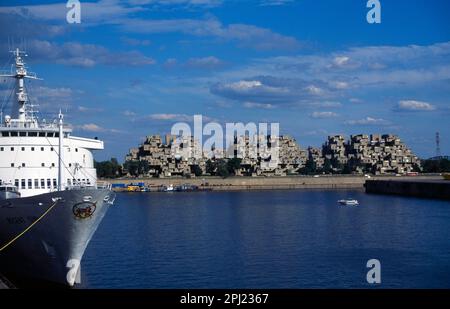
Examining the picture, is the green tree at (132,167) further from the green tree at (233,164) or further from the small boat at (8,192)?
the small boat at (8,192)

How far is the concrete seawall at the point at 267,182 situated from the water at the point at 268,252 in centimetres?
10330

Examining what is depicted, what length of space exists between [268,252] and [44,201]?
16745mm

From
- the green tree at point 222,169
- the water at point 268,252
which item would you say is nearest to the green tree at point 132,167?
the green tree at point 222,169

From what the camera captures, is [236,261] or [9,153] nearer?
[9,153]

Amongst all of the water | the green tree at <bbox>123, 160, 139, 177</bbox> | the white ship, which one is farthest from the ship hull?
the green tree at <bbox>123, 160, 139, 177</bbox>

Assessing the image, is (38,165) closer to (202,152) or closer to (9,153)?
(9,153)

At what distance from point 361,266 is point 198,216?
122 feet

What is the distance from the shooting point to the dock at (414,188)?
113m

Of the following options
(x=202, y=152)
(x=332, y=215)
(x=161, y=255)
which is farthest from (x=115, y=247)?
(x=202, y=152)

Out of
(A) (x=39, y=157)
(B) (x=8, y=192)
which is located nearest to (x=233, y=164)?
(A) (x=39, y=157)

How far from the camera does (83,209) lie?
1145 inches
